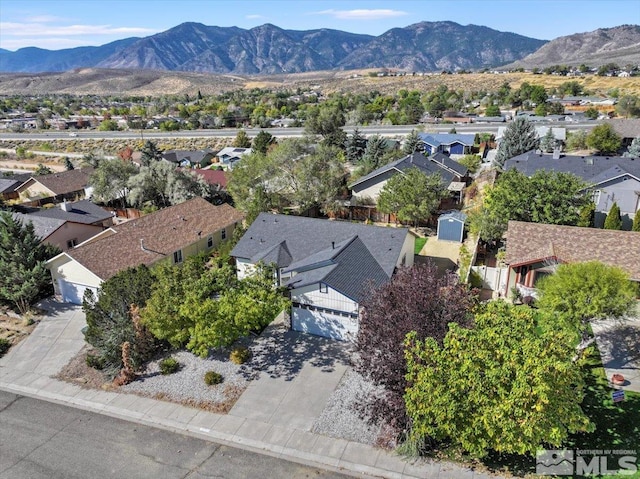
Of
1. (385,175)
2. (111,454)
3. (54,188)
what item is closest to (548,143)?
(385,175)

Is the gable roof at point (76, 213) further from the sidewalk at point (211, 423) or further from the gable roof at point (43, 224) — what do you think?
the sidewalk at point (211, 423)

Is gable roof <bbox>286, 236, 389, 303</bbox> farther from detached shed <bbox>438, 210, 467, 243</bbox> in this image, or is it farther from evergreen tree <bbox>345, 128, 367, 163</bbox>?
evergreen tree <bbox>345, 128, 367, 163</bbox>

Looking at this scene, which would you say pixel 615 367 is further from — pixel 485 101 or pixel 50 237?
A: pixel 485 101

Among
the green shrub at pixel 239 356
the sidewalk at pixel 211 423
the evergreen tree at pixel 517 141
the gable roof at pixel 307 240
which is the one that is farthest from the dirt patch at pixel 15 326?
the evergreen tree at pixel 517 141

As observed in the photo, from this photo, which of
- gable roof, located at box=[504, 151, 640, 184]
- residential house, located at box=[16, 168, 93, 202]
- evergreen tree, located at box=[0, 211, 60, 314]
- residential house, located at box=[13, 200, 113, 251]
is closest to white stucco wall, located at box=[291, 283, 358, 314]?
evergreen tree, located at box=[0, 211, 60, 314]

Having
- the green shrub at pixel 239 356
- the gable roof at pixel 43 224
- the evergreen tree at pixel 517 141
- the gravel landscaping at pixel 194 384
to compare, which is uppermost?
the evergreen tree at pixel 517 141

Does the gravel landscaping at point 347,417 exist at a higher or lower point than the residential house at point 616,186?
lower
